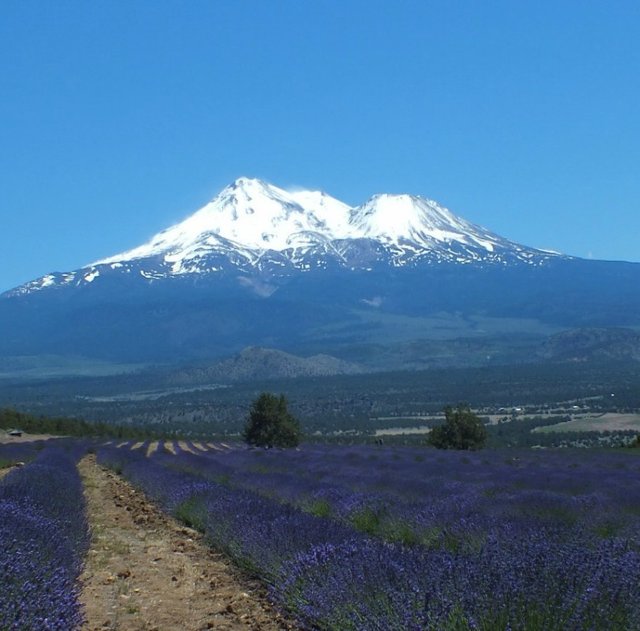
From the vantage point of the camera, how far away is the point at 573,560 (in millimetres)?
5918

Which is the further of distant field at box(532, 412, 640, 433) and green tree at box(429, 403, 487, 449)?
distant field at box(532, 412, 640, 433)

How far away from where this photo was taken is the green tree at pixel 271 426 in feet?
144

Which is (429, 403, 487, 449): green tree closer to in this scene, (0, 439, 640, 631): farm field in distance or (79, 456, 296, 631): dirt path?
(0, 439, 640, 631): farm field in distance

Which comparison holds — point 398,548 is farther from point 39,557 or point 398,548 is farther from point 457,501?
point 457,501

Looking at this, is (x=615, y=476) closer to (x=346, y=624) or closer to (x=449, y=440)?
(x=346, y=624)

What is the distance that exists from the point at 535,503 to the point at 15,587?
719cm

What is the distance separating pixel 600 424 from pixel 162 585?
242 feet

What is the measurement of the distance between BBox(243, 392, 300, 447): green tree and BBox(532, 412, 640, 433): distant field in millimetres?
35739

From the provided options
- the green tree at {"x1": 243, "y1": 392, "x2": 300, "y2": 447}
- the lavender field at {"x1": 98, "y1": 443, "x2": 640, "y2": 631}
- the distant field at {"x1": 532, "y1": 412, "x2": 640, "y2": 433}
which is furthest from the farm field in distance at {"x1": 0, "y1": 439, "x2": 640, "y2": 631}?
the distant field at {"x1": 532, "y1": 412, "x2": 640, "y2": 433}

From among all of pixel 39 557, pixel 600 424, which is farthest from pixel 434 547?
pixel 600 424

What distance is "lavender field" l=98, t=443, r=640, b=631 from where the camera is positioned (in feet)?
17.1

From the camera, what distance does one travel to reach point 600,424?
255 feet

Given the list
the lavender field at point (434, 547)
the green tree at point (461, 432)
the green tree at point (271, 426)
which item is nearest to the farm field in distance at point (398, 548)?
the lavender field at point (434, 547)

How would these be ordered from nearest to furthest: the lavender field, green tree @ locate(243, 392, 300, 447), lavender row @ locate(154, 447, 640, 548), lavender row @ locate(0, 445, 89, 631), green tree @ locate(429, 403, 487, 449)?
lavender row @ locate(0, 445, 89, 631) → the lavender field → lavender row @ locate(154, 447, 640, 548) → green tree @ locate(429, 403, 487, 449) → green tree @ locate(243, 392, 300, 447)
